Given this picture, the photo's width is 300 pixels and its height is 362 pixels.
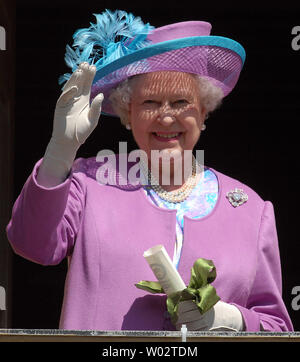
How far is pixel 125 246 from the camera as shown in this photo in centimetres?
350

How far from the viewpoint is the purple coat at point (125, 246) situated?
3.39 meters

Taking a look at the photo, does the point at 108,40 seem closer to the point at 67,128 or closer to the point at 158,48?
the point at 158,48

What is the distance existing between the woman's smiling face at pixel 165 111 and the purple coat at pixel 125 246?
153mm

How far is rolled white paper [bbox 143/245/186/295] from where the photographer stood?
334 cm

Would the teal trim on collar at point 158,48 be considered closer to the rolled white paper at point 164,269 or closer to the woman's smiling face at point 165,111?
the woman's smiling face at point 165,111

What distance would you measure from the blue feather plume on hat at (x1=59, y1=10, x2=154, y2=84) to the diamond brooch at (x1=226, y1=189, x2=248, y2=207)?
488mm

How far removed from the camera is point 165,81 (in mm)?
3645

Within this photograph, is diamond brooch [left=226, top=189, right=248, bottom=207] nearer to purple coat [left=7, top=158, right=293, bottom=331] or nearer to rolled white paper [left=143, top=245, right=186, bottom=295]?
purple coat [left=7, top=158, right=293, bottom=331]

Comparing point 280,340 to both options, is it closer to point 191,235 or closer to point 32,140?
point 191,235

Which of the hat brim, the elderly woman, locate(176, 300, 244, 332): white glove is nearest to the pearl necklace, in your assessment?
the elderly woman

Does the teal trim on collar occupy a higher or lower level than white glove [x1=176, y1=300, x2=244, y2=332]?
higher

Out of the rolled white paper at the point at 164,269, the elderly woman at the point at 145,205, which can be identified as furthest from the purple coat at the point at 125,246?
the rolled white paper at the point at 164,269

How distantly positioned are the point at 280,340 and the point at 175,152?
0.81 m
